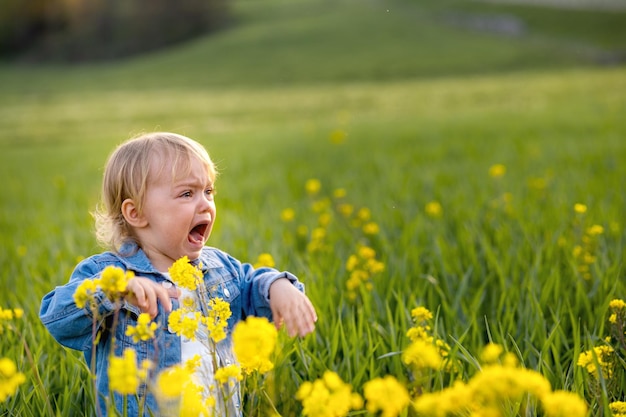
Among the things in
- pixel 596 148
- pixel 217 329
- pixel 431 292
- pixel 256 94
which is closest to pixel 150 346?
pixel 217 329

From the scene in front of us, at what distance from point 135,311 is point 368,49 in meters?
42.6

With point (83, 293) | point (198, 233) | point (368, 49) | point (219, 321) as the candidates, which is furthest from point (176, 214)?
point (368, 49)

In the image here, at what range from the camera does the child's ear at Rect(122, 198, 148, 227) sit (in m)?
2.15

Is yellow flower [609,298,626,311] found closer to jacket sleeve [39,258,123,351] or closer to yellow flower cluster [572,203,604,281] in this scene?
yellow flower cluster [572,203,604,281]

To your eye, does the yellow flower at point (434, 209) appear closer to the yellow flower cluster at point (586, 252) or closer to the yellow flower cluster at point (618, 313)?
the yellow flower cluster at point (586, 252)

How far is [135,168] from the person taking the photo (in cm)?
215

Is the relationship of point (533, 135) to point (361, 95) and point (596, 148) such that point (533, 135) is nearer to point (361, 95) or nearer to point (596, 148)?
point (596, 148)

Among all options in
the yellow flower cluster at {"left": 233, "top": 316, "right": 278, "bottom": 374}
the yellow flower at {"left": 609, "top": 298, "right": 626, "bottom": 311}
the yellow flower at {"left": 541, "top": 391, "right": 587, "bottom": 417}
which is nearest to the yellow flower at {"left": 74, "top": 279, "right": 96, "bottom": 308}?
the yellow flower cluster at {"left": 233, "top": 316, "right": 278, "bottom": 374}

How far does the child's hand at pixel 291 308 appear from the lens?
199 centimetres

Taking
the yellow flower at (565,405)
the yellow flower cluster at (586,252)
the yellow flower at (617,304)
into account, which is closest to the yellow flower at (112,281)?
the yellow flower at (565,405)

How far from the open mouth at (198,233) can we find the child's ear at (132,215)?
15 cm

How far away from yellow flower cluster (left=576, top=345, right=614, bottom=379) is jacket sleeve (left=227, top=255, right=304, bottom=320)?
0.87m

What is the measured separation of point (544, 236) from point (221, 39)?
50292mm

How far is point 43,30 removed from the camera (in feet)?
219
